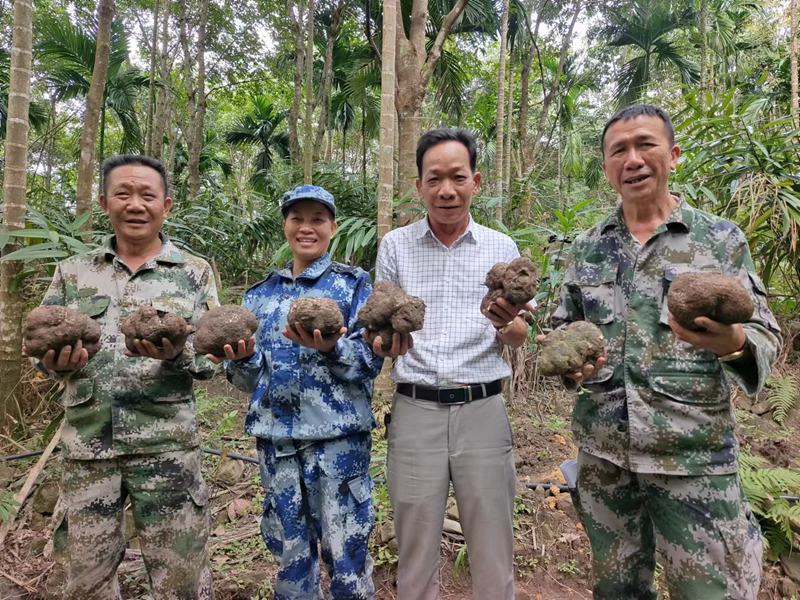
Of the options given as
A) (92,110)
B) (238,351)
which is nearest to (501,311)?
(238,351)

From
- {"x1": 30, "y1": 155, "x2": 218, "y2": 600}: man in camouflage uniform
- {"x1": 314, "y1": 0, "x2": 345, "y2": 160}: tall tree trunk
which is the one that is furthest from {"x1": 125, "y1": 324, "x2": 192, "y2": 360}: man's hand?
{"x1": 314, "y1": 0, "x2": 345, "y2": 160}: tall tree trunk

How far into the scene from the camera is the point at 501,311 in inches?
79.7

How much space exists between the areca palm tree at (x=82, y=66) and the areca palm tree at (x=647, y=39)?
10126 millimetres

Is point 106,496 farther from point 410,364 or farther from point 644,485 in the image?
point 644,485

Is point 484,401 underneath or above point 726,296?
underneath

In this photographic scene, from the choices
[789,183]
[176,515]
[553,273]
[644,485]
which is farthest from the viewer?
[553,273]

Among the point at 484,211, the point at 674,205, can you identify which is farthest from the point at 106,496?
the point at 484,211

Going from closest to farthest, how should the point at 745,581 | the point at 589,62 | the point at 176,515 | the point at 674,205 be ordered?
1. the point at 745,581
2. the point at 674,205
3. the point at 176,515
4. the point at 589,62

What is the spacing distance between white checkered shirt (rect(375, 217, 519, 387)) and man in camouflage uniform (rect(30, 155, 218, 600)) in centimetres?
95

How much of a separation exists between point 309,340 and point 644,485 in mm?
1420

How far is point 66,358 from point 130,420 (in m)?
0.36

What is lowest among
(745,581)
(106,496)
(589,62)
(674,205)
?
(745,581)

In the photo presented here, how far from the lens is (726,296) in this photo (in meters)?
1.62

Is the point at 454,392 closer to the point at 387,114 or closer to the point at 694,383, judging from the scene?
the point at 694,383
